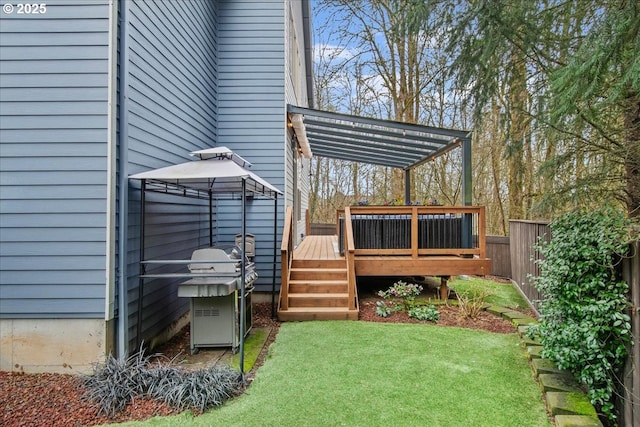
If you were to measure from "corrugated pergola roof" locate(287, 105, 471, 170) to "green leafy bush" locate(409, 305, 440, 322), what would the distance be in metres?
3.00

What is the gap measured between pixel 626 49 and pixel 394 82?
1090cm

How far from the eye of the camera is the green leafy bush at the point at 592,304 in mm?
2934

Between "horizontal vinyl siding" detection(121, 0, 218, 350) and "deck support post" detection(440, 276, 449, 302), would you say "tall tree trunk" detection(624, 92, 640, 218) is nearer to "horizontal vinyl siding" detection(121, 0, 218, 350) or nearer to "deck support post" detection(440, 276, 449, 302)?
"deck support post" detection(440, 276, 449, 302)

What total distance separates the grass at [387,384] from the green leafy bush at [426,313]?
67cm

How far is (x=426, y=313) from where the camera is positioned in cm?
584

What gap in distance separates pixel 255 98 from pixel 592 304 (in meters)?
6.15

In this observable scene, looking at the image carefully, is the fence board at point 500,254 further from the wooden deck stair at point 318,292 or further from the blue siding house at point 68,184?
the blue siding house at point 68,184

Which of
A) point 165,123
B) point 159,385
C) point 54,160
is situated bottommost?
point 159,385

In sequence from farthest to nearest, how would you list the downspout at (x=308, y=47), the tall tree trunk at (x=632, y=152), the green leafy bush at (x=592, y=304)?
the downspout at (x=308, y=47) < the tall tree trunk at (x=632, y=152) < the green leafy bush at (x=592, y=304)

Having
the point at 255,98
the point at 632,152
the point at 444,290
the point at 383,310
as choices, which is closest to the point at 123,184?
the point at 255,98

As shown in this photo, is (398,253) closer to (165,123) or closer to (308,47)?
(165,123)

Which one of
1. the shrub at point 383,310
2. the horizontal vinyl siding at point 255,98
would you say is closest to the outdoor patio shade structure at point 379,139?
the horizontal vinyl siding at point 255,98

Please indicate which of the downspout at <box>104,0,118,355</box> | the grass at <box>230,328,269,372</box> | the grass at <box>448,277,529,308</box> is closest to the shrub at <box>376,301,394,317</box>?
the grass at <box>230,328,269,372</box>

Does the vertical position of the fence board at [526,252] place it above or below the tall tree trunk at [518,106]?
below
